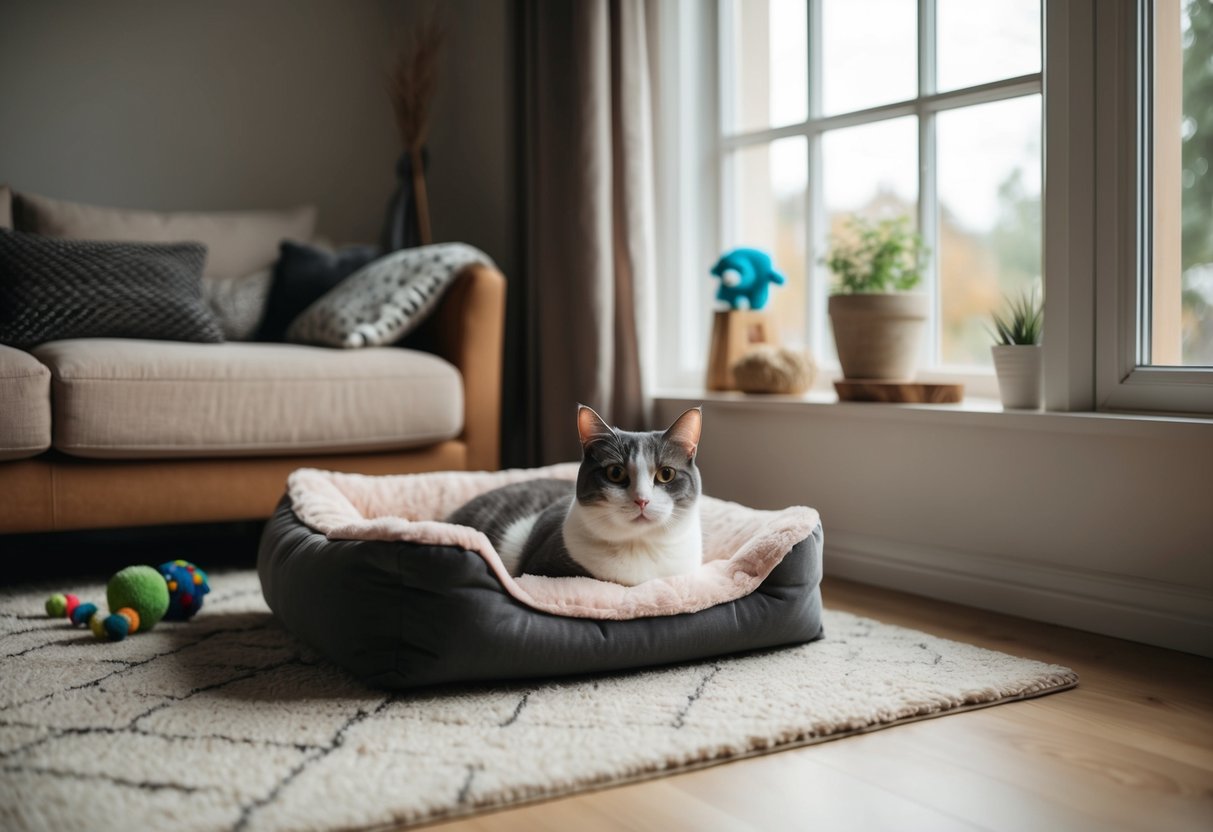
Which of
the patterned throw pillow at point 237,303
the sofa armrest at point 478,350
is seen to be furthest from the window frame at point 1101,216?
the patterned throw pillow at point 237,303

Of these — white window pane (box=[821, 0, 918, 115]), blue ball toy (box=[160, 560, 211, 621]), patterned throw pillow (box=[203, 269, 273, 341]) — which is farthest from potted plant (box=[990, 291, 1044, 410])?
patterned throw pillow (box=[203, 269, 273, 341])

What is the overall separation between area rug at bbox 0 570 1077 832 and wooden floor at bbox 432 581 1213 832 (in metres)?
0.04

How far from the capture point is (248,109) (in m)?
3.80

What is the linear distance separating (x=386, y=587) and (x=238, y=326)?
186cm

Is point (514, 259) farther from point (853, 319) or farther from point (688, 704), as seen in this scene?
point (688, 704)

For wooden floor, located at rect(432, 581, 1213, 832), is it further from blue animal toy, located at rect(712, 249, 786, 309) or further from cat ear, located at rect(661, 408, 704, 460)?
blue animal toy, located at rect(712, 249, 786, 309)

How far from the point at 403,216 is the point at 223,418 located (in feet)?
4.95

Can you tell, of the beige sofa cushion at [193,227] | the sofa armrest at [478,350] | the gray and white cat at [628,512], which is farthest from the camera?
the beige sofa cushion at [193,227]

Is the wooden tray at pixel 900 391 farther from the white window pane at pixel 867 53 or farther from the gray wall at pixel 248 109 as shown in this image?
the gray wall at pixel 248 109

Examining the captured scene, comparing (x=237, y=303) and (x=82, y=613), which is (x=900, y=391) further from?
(x=237, y=303)

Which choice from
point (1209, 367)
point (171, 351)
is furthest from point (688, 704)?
point (171, 351)

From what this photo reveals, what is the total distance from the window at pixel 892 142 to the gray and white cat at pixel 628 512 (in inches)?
44.9

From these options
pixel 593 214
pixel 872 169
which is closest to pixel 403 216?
pixel 593 214

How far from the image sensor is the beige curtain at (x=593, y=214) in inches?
116
